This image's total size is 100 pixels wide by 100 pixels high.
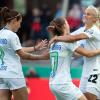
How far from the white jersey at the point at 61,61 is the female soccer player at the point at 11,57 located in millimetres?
413

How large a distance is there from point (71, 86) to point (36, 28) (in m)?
9.76

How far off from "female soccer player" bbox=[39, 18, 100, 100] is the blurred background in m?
6.06

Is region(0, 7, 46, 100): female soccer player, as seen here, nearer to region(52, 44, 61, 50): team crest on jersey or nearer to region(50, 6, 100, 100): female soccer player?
region(52, 44, 61, 50): team crest on jersey

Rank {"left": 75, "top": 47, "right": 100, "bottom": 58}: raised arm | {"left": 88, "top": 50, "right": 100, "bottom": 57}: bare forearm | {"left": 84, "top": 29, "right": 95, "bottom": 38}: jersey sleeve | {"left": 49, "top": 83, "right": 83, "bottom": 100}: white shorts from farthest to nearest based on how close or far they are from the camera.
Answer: {"left": 84, "top": 29, "right": 95, "bottom": 38}: jersey sleeve → {"left": 88, "top": 50, "right": 100, "bottom": 57}: bare forearm → {"left": 75, "top": 47, "right": 100, "bottom": 58}: raised arm → {"left": 49, "top": 83, "right": 83, "bottom": 100}: white shorts

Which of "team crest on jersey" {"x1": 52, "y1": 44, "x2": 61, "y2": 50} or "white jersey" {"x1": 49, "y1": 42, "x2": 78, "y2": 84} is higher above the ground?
"team crest on jersey" {"x1": 52, "y1": 44, "x2": 61, "y2": 50}

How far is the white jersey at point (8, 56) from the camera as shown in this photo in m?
9.11

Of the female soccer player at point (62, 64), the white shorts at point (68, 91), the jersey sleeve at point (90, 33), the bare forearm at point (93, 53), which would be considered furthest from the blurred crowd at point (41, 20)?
the white shorts at point (68, 91)

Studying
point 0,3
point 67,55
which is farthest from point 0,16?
point 0,3

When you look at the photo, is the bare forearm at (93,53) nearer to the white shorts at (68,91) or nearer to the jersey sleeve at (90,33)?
the jersey sleeve at (90,33)

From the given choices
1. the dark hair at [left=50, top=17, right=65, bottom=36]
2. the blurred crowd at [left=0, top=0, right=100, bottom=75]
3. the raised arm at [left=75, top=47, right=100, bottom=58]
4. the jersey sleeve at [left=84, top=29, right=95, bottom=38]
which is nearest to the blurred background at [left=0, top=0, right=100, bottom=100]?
the blurred crowd at [left=0, top=0, right=100, bottom=75]

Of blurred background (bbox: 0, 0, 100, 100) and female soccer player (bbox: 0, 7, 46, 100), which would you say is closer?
female soccer player (bbox: 0, 7, 46, 100)

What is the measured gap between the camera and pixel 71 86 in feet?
29.5

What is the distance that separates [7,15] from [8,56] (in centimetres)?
56

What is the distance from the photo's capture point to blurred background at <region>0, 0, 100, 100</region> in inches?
629
